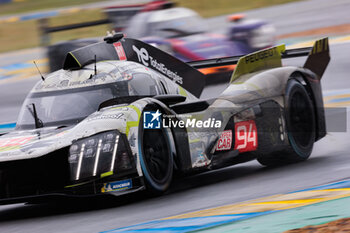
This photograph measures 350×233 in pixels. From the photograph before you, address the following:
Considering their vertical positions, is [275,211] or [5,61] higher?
[5,61]

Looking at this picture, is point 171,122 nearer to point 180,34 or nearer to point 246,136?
point 246,136

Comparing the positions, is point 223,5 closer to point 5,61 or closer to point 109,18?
point 5,61

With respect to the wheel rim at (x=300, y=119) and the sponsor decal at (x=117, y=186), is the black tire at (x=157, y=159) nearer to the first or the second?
the sponsor decal at (x=117, y=186)

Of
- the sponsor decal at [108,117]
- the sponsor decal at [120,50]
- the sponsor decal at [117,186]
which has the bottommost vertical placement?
the sponsor decal at [117,186]

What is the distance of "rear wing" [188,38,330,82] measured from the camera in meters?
7.96

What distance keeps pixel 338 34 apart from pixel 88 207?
13517 mm

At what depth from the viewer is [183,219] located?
516 cm

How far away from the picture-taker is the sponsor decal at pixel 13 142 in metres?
5.95

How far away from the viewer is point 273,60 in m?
8.25

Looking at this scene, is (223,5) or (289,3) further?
(223,5)

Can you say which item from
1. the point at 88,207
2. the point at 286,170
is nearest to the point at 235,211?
the point at 88,207

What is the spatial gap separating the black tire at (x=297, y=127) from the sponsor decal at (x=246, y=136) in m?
0.41

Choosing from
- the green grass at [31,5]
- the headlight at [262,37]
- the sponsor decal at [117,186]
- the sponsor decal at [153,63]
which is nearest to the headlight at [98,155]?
the sponsor decal at [117,186]

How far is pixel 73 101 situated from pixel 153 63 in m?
1.42
